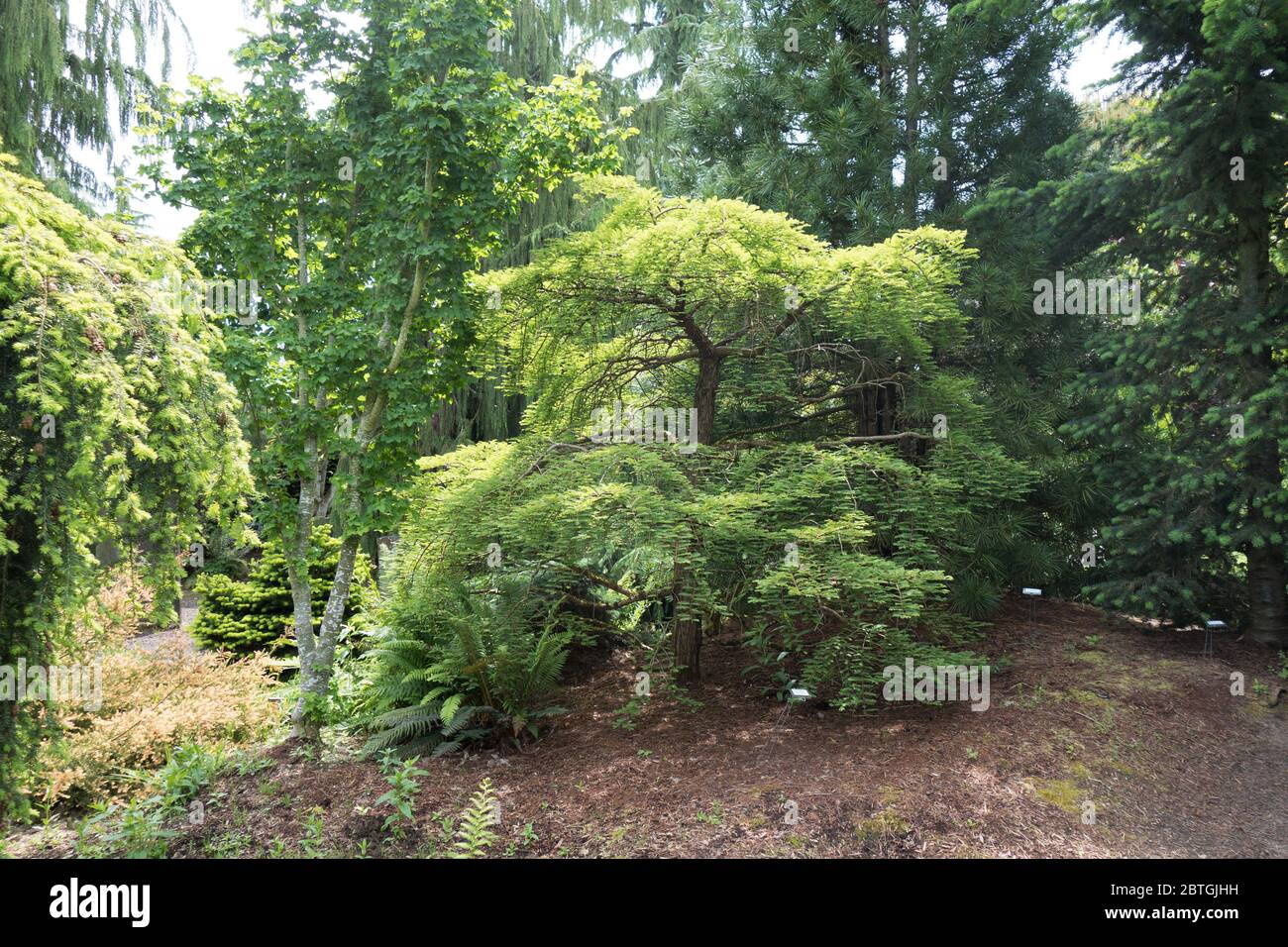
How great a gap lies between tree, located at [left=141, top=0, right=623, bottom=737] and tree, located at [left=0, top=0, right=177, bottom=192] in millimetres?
4402

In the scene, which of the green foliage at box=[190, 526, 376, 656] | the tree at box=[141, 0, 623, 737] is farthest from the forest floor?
the green foliage at box=[190, 526, 376, 656]

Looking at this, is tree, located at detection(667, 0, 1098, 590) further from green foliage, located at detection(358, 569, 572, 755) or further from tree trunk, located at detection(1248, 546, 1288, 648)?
green foliage, located at detection(358, 569, 572, 755)

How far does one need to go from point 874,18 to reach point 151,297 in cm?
645

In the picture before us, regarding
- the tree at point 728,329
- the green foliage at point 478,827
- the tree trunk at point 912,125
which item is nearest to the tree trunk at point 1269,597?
the tree at point 728,329

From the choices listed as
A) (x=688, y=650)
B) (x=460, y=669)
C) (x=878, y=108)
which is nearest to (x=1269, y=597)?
(x=688, y=650)

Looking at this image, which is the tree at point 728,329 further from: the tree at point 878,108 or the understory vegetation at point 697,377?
the tree at point 878,108

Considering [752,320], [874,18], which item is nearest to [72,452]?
[752,320]

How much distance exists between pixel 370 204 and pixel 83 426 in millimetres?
3351

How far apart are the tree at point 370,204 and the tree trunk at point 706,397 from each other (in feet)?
5.30

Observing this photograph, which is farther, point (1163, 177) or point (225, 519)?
point (1163, 177)

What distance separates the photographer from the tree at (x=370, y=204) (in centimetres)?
521

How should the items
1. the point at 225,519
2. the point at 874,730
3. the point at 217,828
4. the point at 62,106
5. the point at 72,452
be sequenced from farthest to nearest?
1. the point at 62,106
2. the point at 874,730
3. the point at 217,828
4. the point at 225,519
5. the point at 72,452
